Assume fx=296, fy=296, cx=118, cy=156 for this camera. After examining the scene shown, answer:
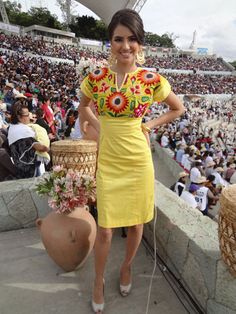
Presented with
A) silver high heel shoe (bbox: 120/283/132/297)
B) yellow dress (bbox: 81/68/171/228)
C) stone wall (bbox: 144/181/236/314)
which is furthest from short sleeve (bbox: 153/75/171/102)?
silver high heel shoe (bbox: 120/283/132/297)

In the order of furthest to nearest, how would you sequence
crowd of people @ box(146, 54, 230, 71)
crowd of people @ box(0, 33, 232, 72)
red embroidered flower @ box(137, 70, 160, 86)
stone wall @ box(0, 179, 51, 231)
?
crowd of people @ box(146, 54, 230, 71) < crowd of people @ box(0, 33, 232, 72) < stone wall @ box(0, 179, 51, 231) < red embroidered flower @ box(137, 70, 160, 86)

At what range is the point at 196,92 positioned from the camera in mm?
38656

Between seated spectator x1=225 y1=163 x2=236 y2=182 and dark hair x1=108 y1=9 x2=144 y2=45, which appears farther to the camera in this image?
seated spectator x1=225 y1=163 x2=236 y2=182

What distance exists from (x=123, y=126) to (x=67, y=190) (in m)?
0.65

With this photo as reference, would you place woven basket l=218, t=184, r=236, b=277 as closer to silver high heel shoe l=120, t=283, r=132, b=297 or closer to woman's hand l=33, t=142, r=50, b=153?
Result: silver high heel shoe l=120, t=283, r=132, b=297

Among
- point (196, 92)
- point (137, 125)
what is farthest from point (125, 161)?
point (196, 92)

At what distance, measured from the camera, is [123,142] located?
166 centimetres

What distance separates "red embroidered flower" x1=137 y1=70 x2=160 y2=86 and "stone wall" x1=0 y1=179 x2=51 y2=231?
1527mm

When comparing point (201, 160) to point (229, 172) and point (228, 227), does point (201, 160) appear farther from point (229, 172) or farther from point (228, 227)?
point (228, 227)

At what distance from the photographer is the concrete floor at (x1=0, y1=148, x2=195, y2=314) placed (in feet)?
5.98

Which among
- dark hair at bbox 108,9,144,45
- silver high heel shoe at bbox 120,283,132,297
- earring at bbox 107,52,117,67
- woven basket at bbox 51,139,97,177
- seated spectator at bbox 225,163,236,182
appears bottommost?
seated spectator at bbox 225,163,236,182

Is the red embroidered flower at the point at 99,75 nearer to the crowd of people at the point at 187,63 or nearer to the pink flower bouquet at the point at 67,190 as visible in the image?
the pink flower bouquet at the point at 67,190

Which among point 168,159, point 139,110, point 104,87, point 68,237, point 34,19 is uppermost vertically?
point 34,19

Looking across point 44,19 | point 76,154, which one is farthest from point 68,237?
point 44,19
